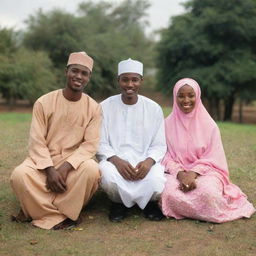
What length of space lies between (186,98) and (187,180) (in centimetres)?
99

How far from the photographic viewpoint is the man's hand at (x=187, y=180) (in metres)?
4.52

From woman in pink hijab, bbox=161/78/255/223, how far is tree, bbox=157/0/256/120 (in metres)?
18.4

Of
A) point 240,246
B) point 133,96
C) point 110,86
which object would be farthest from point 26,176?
point 110,86

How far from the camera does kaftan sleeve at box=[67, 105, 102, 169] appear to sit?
14.4ft

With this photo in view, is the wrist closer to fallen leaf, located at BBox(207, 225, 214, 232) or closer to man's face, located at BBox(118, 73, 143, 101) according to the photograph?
man's face, located at BBox(118, 73, 143, 101)

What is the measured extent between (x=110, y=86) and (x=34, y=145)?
107 feet

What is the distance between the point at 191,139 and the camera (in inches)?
194

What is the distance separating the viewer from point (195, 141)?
16.0 ft

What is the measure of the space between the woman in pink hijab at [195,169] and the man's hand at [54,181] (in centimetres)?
114

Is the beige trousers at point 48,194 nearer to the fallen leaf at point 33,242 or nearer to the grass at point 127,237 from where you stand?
the grass at point 127,237

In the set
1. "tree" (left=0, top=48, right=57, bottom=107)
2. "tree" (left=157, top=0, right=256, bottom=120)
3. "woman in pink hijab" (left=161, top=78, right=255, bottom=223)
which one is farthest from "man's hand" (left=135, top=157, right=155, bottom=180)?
"tree" (left=0, top=48, right=57, bottom=107)

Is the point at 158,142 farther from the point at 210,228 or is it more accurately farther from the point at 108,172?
the point at 210,228

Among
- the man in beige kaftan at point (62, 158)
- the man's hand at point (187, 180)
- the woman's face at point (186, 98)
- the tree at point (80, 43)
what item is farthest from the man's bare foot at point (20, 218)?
the tree at point (80, 43)

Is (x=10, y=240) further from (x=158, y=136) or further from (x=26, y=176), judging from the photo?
(x=158, y=136)
